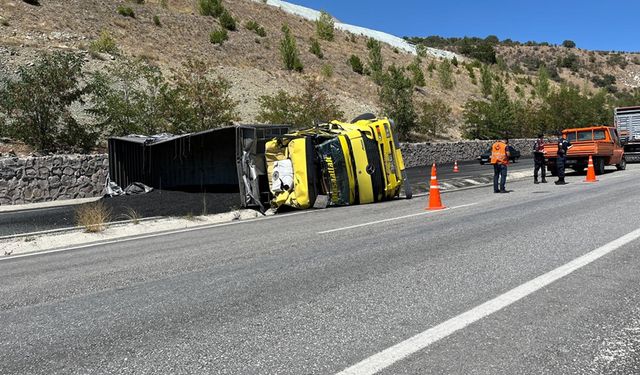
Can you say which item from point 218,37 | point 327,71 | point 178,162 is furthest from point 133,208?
point 218,37

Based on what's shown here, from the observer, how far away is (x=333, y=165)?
46.4 ft

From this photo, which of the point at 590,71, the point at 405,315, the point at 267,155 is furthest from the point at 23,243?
the point at 590,71

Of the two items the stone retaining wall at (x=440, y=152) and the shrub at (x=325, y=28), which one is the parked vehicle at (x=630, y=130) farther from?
the shrub at (x=325, y=28)

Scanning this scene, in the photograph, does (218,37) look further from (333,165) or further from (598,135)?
(333,165)

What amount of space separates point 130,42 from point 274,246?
36012 mm

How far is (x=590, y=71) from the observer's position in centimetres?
10088

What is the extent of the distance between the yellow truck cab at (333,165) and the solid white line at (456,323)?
8.48 m

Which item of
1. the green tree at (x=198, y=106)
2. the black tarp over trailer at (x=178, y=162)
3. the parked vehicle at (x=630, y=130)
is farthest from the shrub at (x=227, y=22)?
the parked vehicle at (x=630, y=130)

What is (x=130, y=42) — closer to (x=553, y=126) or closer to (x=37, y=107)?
(x=37, y=107)

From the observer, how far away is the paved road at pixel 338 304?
3.59 meters

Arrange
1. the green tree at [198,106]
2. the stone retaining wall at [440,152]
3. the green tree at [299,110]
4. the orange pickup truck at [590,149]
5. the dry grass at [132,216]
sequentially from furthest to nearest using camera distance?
the stone retaining wall at [440,152] < the green tree at [299,110] < the green tree at [198,106] < the orange pickup truck at [590,149] < the dry grass at [132,216]

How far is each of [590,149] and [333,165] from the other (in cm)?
1342

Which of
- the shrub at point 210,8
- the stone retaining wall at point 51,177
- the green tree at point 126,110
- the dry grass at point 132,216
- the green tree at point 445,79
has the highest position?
the shrub at point 210,8

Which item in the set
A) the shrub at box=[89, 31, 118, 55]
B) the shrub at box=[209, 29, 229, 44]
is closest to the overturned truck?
the shrub at box=[89, 31, 118, 55]
